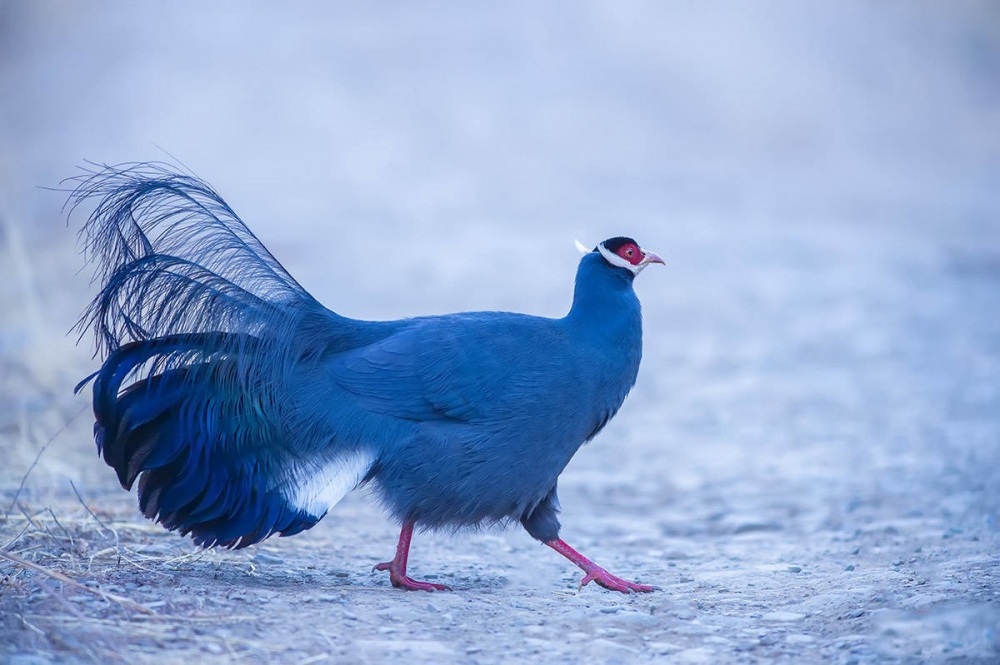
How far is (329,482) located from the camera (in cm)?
479

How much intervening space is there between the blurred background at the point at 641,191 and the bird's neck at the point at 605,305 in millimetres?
2092

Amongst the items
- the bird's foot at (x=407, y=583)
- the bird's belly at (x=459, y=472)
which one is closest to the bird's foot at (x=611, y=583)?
the bird's belly at (x=459, y=472)

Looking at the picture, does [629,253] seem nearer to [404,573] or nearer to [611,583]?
[611,583]

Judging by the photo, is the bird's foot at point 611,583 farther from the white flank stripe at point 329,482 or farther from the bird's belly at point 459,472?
the white flank stripe at point 329,482

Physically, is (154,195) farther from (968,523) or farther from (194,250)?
(968,523)

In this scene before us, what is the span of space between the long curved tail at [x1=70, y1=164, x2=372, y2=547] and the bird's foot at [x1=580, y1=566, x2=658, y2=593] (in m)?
1.18

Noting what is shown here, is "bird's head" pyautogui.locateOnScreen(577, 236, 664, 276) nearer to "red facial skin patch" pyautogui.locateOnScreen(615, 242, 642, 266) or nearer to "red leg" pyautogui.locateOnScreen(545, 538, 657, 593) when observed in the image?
"red facial skin patch" pyautogui.locateOnScreen(615, 242, 642, 266)

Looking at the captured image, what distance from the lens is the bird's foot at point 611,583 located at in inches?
197

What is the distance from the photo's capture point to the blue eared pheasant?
4613 millimetres

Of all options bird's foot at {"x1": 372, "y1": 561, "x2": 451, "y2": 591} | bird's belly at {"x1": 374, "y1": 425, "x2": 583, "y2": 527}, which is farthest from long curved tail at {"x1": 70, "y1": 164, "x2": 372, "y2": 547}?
bird's foot at {"x1": 372, "y1": 561, "x2": 451, "y2": 591}

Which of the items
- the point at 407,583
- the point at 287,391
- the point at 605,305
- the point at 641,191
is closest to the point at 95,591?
the point at 287,391

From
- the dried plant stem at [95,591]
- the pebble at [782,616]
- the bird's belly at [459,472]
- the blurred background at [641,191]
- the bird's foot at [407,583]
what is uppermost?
the blurred background at [641,191]

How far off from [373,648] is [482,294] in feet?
29.6

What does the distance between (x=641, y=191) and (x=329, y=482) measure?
1483cm
